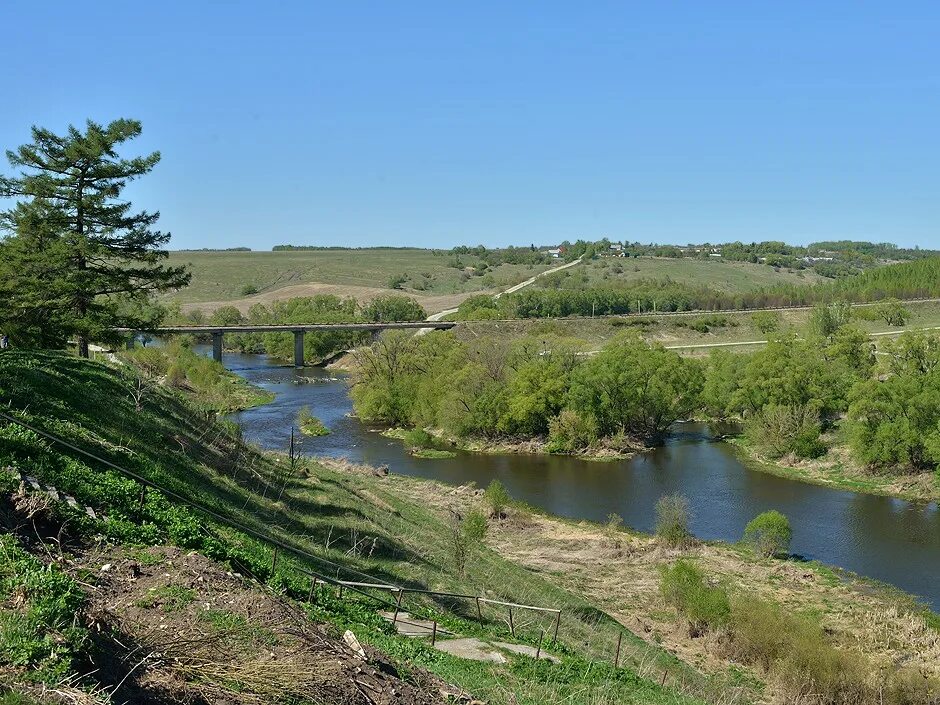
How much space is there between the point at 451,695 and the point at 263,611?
2.28m

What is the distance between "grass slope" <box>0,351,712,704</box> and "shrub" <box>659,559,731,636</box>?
2648 mm

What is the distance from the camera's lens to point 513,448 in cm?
5350

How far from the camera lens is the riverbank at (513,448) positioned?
5084 cm

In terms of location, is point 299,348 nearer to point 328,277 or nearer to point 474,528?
point 474,528

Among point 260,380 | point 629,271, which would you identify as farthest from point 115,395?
point 629,271

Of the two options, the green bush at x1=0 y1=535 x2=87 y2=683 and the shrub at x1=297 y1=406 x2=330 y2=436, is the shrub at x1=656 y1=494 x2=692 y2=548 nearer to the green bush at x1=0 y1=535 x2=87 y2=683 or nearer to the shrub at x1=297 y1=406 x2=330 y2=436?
the green bush at x1=0 y1=535 x2=87 y2=683

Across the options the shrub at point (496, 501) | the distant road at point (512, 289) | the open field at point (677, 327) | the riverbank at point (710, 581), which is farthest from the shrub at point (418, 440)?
the open field at point (677, 327)

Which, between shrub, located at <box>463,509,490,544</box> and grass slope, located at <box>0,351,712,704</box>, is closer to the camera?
grass slope, located at <box>0,351,712,704</box>

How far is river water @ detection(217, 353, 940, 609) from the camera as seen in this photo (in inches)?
1266

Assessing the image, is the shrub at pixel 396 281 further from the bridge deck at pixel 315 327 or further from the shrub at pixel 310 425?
the shrub at pixel 310 425

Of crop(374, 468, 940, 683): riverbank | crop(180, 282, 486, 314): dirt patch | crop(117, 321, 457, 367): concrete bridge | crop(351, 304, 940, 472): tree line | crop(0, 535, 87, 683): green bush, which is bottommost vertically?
crop(374, 468, 940, 683): riverbank

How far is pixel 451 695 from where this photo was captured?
9.90 meters

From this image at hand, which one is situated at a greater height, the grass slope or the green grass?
the green grass

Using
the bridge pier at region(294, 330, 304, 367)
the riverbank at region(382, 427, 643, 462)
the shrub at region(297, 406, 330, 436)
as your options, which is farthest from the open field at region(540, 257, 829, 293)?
the shrub at region(297, 406, 330, 436)
